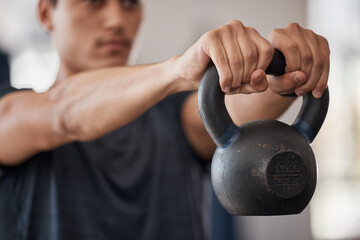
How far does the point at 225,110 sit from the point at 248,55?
0.06 metres

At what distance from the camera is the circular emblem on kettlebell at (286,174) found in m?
0.43

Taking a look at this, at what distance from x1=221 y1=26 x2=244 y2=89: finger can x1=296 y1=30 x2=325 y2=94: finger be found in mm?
68

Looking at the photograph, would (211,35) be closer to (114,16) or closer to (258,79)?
(258,79)

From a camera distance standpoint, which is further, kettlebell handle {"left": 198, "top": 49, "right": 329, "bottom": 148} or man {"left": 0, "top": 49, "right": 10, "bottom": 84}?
man {"left": 0, "top": 49, "right": 10, "bottom": 84}

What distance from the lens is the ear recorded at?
1206 mm

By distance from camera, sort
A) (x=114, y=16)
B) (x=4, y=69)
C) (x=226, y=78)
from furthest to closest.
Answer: (x=4, y=69)
(x=114, y=16)
(x=226, y=78)

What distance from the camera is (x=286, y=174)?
1.41 ft

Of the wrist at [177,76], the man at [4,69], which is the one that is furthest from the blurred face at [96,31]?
the man at [4,69]

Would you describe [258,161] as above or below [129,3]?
below

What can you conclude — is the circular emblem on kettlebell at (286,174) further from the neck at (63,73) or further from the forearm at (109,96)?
the neck at (63,73)

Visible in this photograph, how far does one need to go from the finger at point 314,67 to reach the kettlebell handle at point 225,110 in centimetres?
1

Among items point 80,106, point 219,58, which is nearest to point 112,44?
point 80,106

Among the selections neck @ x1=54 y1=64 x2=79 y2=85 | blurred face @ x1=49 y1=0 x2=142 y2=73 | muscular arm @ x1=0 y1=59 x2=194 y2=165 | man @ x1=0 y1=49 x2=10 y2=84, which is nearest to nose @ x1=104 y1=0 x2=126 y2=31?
blurred face @ x1=49 y1=0 x2=142 y2=73

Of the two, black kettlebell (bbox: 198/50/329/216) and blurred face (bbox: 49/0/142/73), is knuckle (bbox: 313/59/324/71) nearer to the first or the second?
black kettlebell (bbox: 198/50/329/216)
